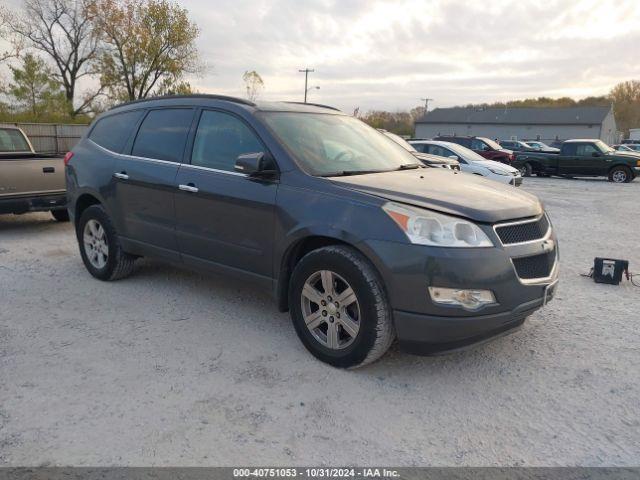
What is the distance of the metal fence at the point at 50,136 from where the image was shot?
25656 millimetres

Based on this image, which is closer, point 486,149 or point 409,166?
point 409,166

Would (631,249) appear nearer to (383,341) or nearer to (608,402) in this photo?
(608,402)

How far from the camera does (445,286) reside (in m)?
3.09

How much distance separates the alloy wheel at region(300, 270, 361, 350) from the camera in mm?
3408

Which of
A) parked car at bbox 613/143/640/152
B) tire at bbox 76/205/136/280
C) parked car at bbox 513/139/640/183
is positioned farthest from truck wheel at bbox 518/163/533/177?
tire at bbox 76/205/136/280

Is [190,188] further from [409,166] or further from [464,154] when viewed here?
[464,154]

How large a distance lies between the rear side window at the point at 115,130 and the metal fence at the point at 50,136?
22.1 m

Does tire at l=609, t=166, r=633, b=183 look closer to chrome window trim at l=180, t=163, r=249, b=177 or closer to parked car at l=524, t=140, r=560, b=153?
parked car at l=524, t=140, r=560, b=153

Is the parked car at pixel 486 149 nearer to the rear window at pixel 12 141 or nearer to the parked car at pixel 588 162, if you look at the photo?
the parked car at pixel 588 162

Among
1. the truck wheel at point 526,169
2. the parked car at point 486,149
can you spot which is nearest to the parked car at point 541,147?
the truck wheel at point 526,169

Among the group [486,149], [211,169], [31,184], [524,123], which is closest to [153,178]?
[211,169]

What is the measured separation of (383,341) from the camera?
3.29 meters

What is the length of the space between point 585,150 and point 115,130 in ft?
65.5

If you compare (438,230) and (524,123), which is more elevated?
(524,123)
